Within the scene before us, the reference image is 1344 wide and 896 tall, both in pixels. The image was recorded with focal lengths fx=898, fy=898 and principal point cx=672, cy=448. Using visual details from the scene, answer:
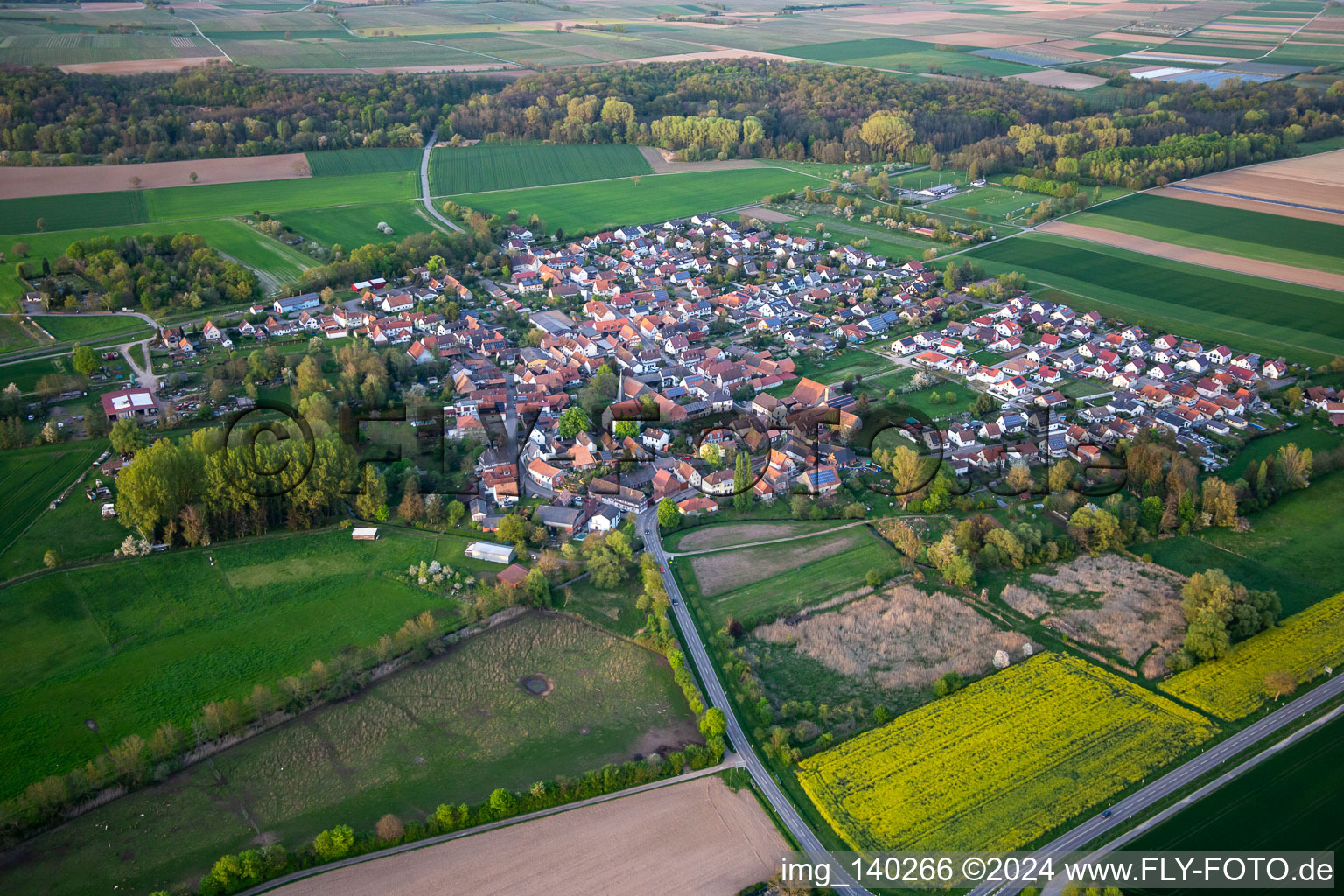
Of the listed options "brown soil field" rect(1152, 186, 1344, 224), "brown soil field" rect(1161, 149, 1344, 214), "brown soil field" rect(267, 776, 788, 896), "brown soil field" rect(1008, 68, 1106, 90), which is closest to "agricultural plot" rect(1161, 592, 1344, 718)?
"brown soil field" rect(267, 776, 788, 896)

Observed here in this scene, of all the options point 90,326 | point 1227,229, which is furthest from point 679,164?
→ point 90,326

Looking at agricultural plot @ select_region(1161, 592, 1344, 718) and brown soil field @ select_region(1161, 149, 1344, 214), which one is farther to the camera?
brown soil field @ select_region(1161, 149, 1344, 214)

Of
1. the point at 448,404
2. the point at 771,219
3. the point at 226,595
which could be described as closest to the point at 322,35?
the point at 771,219

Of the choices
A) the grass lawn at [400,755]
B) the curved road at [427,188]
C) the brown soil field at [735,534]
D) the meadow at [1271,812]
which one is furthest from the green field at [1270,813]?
the curved road at [427,188]

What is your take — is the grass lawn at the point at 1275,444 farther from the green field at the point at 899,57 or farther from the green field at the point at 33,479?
the green field at the point at 899,57

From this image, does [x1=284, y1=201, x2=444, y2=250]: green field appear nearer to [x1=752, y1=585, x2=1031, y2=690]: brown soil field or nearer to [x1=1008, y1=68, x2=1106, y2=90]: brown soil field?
[x1=752, y1=585, x2=1031, y2=690]: brown soil field

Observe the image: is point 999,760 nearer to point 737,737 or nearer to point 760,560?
point 737,737
